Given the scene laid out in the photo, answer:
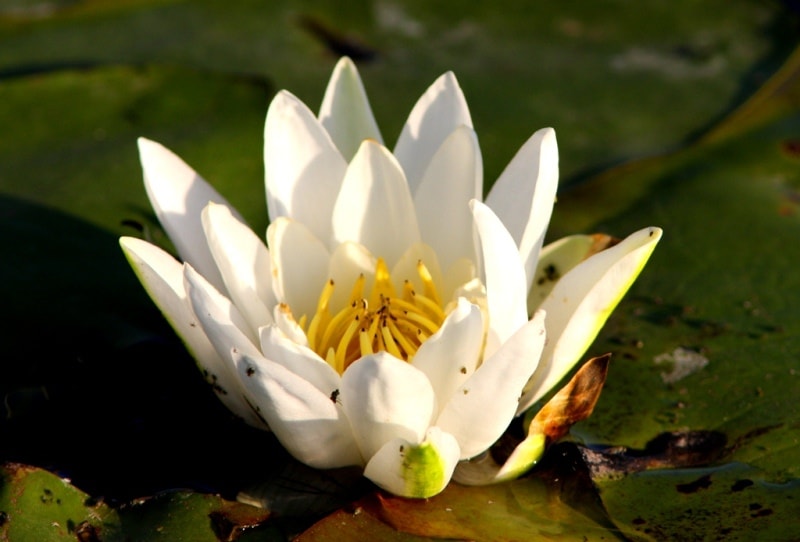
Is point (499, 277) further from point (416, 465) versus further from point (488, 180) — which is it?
point (488, 180)

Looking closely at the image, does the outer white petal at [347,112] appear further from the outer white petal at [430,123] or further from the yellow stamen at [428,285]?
the yellow stamen at [428,285]

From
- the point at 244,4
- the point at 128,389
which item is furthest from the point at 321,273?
the point at 244,4

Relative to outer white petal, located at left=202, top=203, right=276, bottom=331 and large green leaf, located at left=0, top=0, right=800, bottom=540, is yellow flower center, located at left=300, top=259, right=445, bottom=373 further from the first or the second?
large green leaf, located at left=0, top=0, right=800, bottom=540

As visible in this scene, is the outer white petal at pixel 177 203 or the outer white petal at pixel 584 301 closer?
the outer white petal at pixel 584 301

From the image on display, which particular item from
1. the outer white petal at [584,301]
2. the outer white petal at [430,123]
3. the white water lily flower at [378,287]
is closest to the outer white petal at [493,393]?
the white water lily flower at [378,287]

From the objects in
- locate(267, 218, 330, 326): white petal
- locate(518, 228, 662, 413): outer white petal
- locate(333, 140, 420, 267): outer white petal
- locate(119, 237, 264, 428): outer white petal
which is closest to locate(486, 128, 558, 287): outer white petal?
locate(518, 228, 662, 413): outer white petal

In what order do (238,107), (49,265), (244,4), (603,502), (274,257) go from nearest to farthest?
(603,502)
(274,257)
(49,265)
(238,107)
(244,4)

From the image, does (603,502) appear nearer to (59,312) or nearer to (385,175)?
(385,175)
